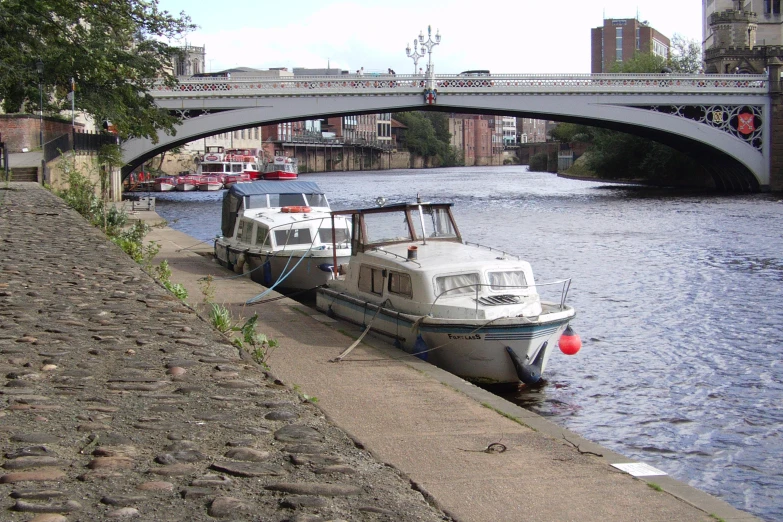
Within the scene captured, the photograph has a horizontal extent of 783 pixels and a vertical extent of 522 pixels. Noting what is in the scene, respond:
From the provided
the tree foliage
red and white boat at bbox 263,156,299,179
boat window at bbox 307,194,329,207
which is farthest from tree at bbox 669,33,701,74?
boat window at bbox 307,194,329,207

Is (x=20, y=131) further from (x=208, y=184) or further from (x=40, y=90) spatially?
(x=208, y=184)

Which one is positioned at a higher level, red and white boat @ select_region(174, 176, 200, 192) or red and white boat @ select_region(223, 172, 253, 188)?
red and white boat @ select_region(223, 172, 253, 188)

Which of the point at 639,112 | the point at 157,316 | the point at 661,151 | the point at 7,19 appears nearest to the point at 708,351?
the point at 157,316

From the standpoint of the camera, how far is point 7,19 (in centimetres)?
2397

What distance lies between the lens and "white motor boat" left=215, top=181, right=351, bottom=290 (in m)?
20.7

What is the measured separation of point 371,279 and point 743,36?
300 ft

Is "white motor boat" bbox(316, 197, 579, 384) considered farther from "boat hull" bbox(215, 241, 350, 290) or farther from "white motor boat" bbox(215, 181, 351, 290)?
"boat hull" bbox(215, 241, 350, 290)

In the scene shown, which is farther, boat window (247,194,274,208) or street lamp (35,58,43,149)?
street lamp (35,58,43,149)

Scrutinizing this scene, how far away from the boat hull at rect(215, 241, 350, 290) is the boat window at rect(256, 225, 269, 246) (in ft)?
1.18

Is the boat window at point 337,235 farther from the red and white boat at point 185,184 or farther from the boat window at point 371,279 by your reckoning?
the red and white boat at point 185,184

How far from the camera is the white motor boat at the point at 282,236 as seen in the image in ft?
67.8

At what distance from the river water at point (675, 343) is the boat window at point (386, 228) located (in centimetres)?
330

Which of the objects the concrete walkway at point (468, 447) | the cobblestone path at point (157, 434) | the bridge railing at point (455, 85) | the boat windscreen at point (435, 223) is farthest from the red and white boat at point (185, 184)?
the cobblestone path at point (157, 434)

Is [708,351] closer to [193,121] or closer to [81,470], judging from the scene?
[81,470]
